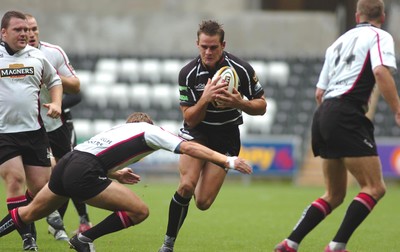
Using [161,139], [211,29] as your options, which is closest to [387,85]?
[211,29]

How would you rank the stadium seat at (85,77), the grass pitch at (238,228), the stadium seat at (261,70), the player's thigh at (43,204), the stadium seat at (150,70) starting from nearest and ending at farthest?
1. the player's thigh at (43,204)
2. the grass pitch at (238,228)
3. the stadium seat at (261,70)
4. the stadium seat at (85,77)
5. the stadium seat at (150,70)

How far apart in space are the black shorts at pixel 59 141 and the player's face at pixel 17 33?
5.17 ft

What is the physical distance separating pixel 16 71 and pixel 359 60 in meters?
3.21

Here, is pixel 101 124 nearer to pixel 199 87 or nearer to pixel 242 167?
pixel 199 87

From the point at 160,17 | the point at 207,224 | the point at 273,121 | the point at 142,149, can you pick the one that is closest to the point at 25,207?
the point at 142,149

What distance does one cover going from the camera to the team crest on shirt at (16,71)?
8328 mm

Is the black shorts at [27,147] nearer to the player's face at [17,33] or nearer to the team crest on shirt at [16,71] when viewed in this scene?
the team crest on shirt at [16,71]

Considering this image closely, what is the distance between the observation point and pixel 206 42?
8.07 m

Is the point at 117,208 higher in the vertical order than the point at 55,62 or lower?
lower

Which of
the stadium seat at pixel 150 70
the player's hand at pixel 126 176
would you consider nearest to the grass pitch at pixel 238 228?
the player's hand at pixel 126 176

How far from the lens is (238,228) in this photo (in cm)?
1103

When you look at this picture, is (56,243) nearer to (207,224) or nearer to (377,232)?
(207,224)

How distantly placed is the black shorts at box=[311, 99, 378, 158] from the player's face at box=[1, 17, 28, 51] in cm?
290

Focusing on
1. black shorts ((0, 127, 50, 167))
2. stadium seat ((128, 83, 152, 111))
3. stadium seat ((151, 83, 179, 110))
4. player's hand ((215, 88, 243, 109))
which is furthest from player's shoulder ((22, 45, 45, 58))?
stadium seat ((128, 83, 152, 111))
